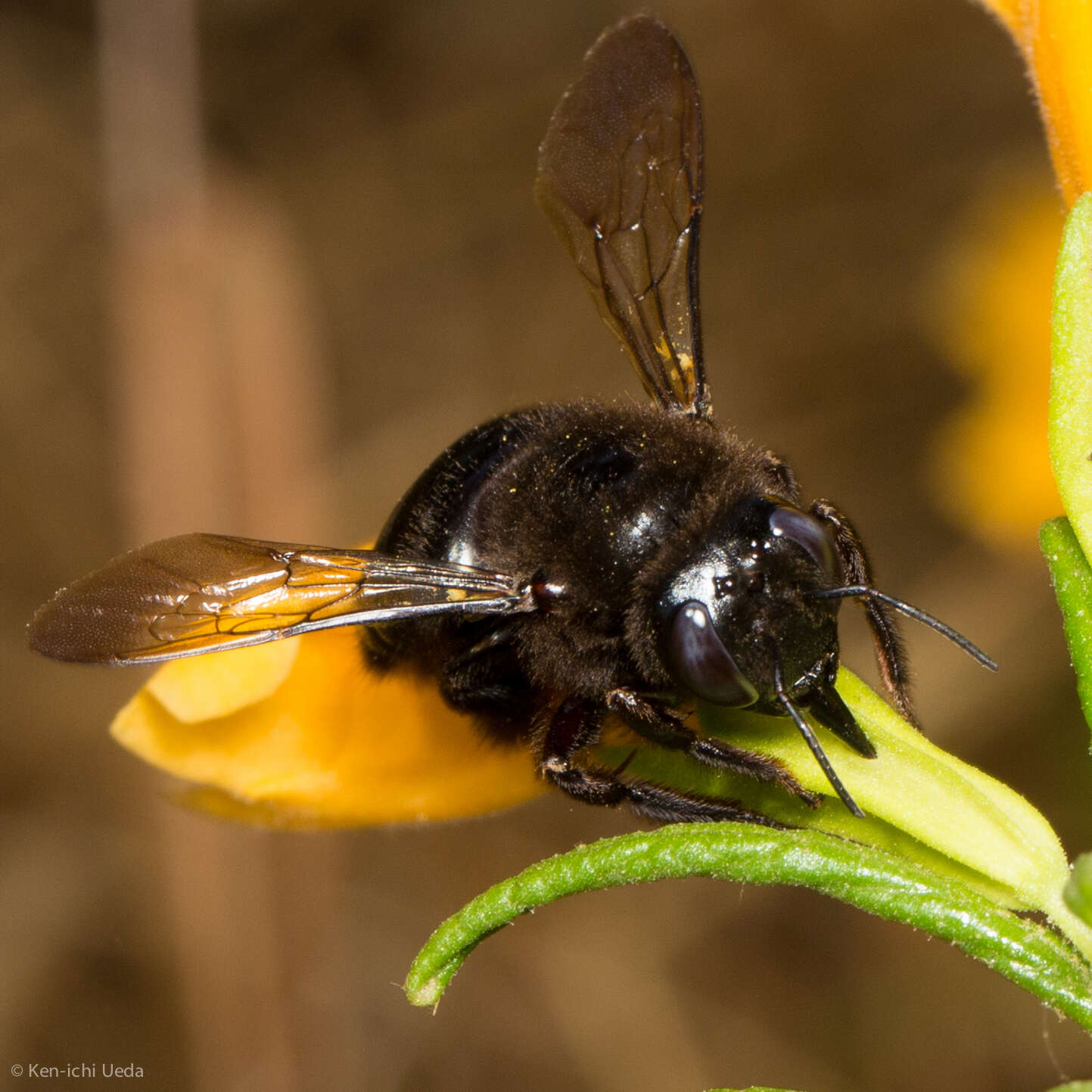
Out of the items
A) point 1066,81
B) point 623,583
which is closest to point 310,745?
point 623,583

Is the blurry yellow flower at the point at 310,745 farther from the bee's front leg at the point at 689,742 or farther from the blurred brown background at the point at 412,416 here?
the blurred brown background at the point at 412,416

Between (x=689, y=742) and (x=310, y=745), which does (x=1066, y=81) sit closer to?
(x=689, y=742)

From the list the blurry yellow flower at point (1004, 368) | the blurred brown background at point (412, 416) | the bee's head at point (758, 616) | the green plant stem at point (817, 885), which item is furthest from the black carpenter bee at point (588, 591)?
the blurred brown background at point (412, 416)

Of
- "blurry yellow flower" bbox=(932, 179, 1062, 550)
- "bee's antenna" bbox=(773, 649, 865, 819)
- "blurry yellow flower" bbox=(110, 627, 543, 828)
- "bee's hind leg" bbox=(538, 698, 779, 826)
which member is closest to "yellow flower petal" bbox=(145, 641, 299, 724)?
"blurry yellow flower" bbox=(110, 627, 543, 828)

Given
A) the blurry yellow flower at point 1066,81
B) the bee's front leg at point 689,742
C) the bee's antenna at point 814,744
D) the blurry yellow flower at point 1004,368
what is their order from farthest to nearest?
the blurry yellow flower at point 1004,368, the blurry yellow flower at point 1066,81, the bee's front leg at point 689,742, the bee's antenna at point 814,744

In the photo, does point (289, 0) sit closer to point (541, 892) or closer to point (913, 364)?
point (913, 364)

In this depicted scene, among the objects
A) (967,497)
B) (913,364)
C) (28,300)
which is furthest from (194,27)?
(967,497)
